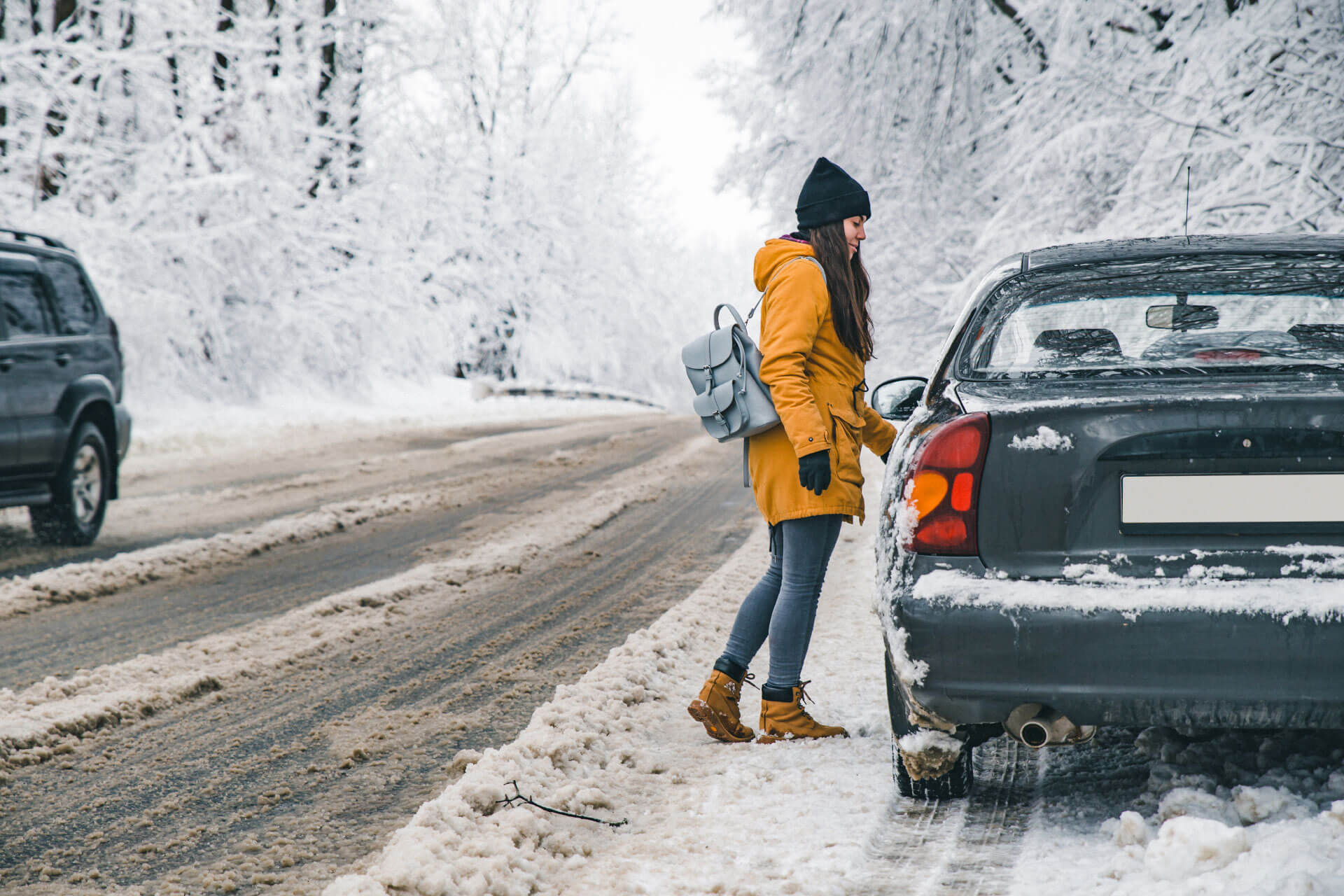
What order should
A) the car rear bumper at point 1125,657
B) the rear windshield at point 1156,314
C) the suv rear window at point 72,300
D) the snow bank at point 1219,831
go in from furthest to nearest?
the suv rear window at point 72,300 < the rear windshield at point 1156,314 < the car rear bumper at point 1125,657 < the snow bank at point 1219,831

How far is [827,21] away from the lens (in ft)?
46.4

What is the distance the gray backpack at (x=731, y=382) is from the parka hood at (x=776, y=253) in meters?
0.02

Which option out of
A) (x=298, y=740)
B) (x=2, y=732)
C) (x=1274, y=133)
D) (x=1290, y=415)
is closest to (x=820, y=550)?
(x=1290, y=415)

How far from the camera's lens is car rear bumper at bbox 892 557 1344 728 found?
2.48 metres

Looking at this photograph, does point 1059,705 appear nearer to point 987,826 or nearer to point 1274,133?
point 987,826

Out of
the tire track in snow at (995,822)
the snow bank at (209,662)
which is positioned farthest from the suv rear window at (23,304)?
the tire track in snow at (995,822)

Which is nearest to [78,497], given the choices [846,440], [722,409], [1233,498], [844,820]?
[722,409]

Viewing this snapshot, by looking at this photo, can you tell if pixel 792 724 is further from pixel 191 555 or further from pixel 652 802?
pixel 191 555

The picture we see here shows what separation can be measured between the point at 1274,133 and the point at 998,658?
829cm

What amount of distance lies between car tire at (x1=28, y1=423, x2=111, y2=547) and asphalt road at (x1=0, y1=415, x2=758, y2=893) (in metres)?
0.43

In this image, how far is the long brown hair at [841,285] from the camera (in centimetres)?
362

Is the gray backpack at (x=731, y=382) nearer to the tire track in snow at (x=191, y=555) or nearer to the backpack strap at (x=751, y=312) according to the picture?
the backpack strap at (x=751, y=312)

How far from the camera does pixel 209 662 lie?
15.6ft

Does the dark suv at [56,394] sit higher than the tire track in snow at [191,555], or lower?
higher
